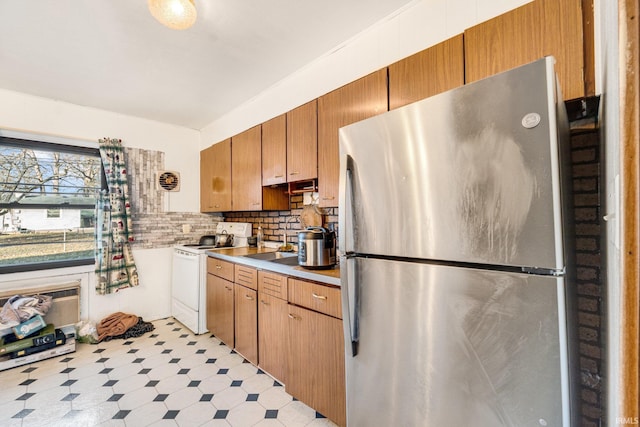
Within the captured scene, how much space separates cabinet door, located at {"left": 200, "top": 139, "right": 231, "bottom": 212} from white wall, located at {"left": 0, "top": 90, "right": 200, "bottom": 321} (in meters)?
0.20

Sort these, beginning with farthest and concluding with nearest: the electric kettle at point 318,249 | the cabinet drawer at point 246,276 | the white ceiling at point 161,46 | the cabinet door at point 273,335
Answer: the cabinet drawer at point 246,276
the cabinet door at point 273,335
the electric kettle at point 318,249
the white ceiling at point 161,46

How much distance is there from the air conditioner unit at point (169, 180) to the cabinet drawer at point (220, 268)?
1.28 meters

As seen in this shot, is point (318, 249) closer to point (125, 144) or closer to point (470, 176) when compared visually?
point (470, 176)

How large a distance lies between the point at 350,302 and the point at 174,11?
1777 mm

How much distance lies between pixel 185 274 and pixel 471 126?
3.27m

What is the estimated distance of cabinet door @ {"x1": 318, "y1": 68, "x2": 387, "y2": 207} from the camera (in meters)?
1.75

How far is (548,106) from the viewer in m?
0.76

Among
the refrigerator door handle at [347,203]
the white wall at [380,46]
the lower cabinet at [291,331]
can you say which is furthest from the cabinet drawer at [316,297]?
the white wall at [380,46]

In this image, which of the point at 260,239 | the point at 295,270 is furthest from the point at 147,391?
the point at 260,239

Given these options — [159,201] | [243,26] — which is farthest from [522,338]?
[159,201]

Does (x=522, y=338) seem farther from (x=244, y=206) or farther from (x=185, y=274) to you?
(x=185, y=274)

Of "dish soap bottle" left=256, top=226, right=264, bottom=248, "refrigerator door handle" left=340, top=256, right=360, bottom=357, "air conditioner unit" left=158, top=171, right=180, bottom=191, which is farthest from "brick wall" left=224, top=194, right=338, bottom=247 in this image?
"refrigerator door handle" left=340, top=256, right=360, bottom=357

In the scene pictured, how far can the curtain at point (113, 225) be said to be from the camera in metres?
3.08

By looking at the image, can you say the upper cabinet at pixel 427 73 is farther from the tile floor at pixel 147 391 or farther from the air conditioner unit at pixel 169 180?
the air conditioner unit at pixel 169 180
